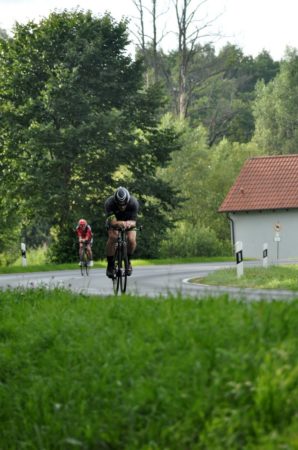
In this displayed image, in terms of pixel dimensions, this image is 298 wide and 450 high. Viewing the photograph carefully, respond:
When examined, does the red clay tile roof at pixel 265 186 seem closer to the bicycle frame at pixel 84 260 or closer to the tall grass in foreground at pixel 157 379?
the bicycle frame at pixel 84 260

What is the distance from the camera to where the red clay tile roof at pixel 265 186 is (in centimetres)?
6344

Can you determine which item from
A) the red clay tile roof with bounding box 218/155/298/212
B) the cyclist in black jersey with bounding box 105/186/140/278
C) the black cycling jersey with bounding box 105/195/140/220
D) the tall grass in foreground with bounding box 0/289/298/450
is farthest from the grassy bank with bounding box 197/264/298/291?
the red clay tile roof with bounding box 218/155/298/212

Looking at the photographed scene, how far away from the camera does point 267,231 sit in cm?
6328

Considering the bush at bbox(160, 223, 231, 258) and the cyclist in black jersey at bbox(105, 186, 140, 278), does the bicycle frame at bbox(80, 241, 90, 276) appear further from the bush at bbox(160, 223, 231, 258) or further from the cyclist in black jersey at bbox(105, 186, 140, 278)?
the bush at bbox(160, 223, 231, 258)

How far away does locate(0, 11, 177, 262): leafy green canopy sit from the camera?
51.5 meters

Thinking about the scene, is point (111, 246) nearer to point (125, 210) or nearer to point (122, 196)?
Result: point (125, 210)

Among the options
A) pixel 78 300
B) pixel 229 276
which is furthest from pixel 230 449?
pixel 229 276

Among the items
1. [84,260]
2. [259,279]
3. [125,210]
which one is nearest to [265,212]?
[84,260]

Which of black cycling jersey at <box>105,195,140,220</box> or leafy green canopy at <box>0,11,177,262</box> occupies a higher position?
leafy green canopy at <box>0,11,177,262</box>

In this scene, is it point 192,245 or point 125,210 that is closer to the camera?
point 125,210

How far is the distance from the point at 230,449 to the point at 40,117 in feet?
155

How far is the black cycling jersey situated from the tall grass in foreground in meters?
7.54

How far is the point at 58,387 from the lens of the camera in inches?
347

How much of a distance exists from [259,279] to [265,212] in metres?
39.3
